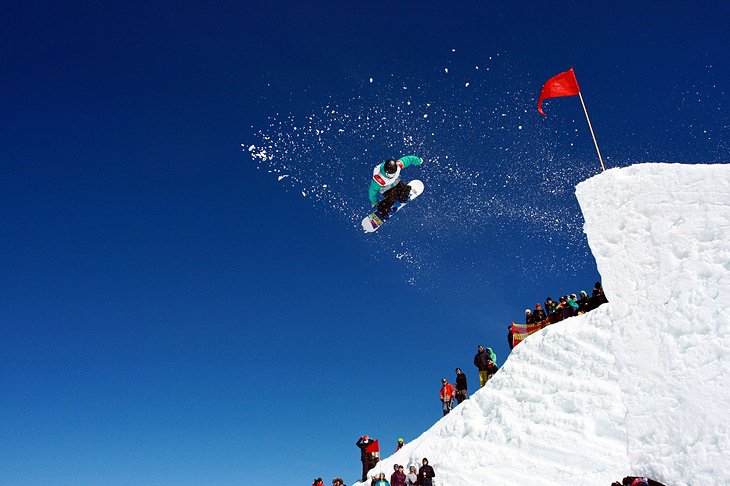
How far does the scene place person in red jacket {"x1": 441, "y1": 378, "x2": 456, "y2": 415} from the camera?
1541 cm

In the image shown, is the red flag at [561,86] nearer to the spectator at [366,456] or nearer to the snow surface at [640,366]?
the snow surface at [640,366]

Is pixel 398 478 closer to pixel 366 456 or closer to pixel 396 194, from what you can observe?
pixel 366 456

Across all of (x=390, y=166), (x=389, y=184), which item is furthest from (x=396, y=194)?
(x=390, y=166)

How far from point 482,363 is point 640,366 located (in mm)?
8019

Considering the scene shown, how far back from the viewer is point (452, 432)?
12.3m

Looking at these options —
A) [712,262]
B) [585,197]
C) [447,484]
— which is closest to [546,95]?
[585,197]

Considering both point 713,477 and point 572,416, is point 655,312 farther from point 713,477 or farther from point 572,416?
point 572,416

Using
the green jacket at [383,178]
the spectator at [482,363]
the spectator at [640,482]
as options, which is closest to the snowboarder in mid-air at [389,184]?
the green jacket at [383,178]

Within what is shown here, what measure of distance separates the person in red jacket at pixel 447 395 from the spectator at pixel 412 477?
4.12 m

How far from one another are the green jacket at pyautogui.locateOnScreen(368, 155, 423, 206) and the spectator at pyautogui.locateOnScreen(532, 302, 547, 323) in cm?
602

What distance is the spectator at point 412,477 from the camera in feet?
37.1

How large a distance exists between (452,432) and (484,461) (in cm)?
159

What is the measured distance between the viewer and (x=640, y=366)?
7.21 metres

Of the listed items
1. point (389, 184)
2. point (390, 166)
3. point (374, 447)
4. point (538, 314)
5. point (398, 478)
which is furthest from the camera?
point (538, 314)
